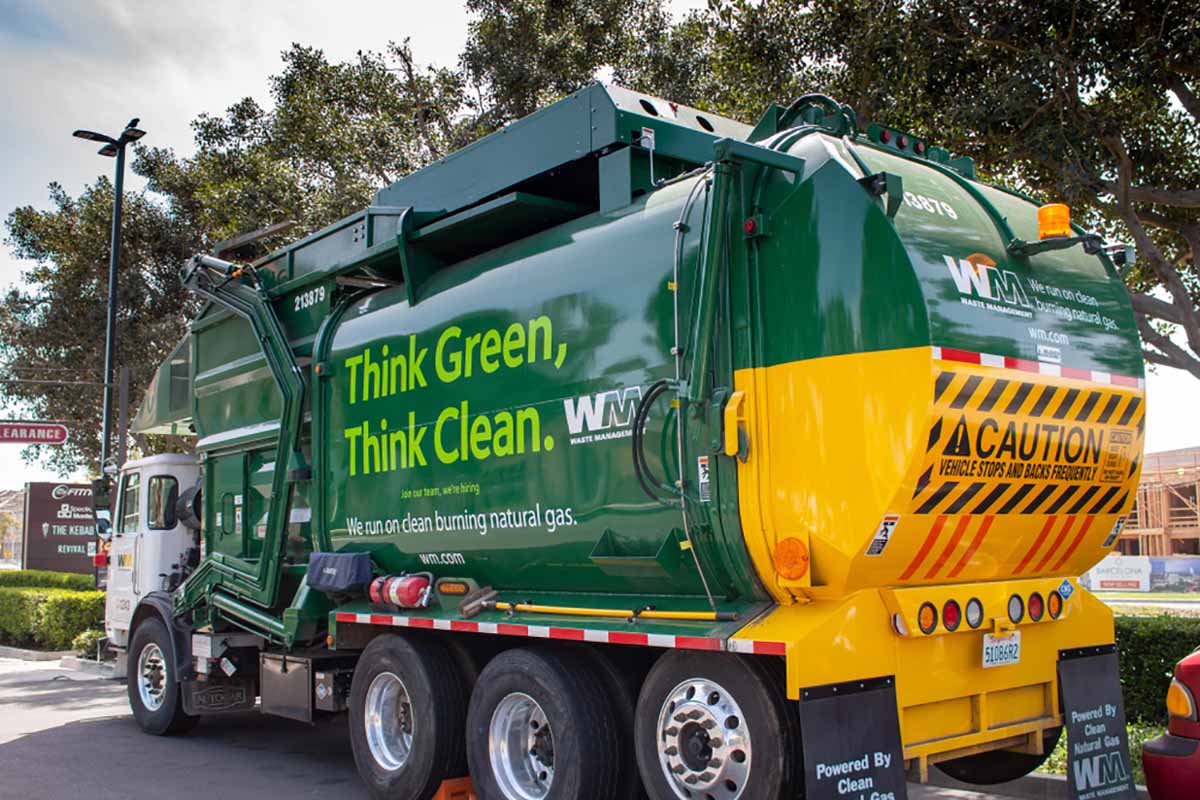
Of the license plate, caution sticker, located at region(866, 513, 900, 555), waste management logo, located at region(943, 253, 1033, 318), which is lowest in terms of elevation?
the license plate

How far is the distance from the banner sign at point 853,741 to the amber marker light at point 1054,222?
224 cm

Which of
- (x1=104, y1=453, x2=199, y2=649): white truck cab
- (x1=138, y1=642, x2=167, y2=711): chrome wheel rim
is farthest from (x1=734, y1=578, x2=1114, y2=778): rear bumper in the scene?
(x1=104, y1=453, x2=199, y2=649): white truck cab

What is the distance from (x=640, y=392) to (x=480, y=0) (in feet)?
40.6

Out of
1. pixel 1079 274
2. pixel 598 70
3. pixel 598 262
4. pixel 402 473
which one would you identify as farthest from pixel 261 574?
pixel 598 70

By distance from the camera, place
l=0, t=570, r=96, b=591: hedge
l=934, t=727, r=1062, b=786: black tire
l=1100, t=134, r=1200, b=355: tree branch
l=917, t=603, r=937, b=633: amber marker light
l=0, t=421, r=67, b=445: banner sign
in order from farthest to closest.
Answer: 1. l=0, t=570, r=96, b=591: hedge
2. l=0, t=421, r=67, b=445: banner sign
3. l=1100, t=134, r=1200, b=355: tree branch
4. l=934, t=727, r=1062, b=786: black tire
5. l=917, t=603, r=937, b=633: amber marker light

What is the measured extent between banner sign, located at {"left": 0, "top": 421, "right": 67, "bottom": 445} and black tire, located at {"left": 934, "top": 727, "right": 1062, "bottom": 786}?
16036 millimetres

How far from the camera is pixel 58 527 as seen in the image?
2191 cm

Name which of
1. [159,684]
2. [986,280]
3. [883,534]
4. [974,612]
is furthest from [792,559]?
[159,684]

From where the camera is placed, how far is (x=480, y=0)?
16203 millimetres

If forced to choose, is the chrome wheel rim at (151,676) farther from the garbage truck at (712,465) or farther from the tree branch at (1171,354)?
the tree branch at (1171,354)

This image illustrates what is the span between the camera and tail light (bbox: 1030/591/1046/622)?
545cm

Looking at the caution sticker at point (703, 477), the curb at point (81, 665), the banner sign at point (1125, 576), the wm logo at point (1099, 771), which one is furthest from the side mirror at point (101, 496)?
the banner sign at point (1125, 576)

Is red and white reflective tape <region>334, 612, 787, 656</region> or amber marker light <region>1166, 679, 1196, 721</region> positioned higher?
red and white reflective tape <region>334, 612, 787, 656</region>

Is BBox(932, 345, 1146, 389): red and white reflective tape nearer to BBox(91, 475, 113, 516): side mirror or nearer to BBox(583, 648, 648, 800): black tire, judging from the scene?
BBox(583, 648, 648, 800): black tire
